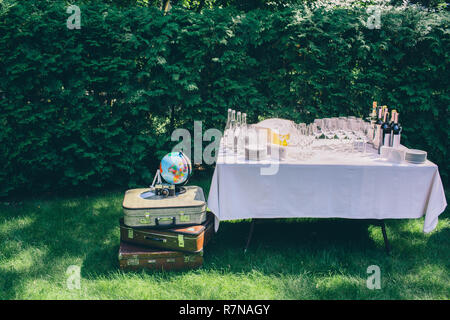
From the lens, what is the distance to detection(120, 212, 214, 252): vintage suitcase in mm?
3504

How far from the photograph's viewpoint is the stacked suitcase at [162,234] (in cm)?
351

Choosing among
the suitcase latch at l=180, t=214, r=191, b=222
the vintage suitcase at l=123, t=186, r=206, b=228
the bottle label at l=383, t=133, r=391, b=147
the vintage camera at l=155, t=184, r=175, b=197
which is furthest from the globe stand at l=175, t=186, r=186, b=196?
the bottle label at l=383, t=133, r=391, b=147

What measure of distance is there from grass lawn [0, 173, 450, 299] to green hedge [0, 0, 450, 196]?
1045 mm

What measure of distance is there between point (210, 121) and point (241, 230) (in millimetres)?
2149

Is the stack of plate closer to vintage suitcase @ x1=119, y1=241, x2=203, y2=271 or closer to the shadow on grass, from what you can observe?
the shadow on grass

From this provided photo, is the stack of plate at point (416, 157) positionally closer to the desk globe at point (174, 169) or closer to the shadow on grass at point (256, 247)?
the shadow on grass at point (256, 247)

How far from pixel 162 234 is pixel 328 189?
1.63 meters

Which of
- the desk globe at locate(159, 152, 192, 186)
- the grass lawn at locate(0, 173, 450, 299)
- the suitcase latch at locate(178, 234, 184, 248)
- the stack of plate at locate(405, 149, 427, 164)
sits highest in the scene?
the stack of plate at locate(405, 149, 427, 164)

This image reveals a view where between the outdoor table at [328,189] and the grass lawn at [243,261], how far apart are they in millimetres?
482

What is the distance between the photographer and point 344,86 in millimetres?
5820

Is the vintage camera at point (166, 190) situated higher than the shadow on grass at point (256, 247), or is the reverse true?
the vintage camera at point (166, 190)

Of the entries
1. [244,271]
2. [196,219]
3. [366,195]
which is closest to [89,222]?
[196,219]

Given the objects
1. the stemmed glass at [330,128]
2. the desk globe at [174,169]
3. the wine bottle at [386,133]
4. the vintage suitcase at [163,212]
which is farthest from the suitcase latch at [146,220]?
the wine bottle at [386,133]
